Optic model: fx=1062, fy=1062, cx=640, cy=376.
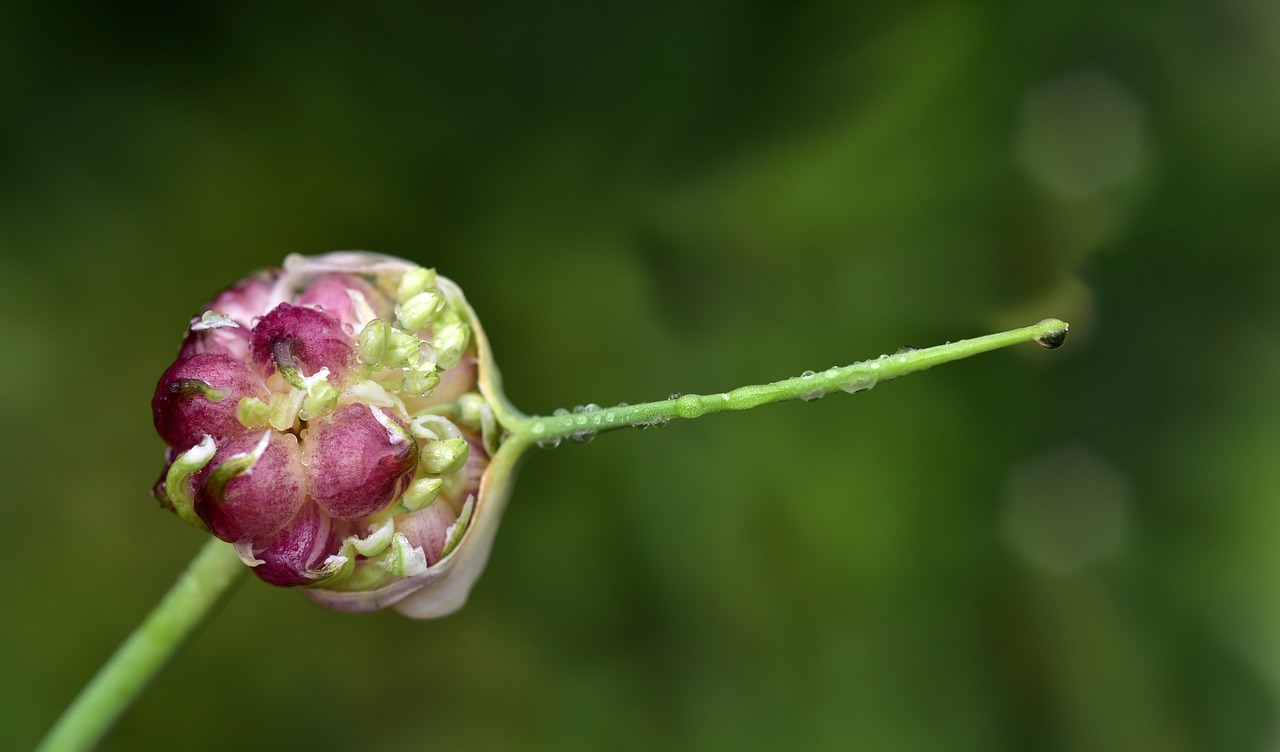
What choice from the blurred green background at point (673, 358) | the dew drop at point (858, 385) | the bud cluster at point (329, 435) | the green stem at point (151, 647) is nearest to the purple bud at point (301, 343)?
the bud cluster at point (329, 435)

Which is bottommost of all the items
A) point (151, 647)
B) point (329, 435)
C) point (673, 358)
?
point (673, 358)

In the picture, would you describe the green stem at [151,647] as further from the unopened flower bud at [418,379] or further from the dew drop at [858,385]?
the dew drop at [858,385]

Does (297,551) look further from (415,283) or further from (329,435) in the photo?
(415,283)

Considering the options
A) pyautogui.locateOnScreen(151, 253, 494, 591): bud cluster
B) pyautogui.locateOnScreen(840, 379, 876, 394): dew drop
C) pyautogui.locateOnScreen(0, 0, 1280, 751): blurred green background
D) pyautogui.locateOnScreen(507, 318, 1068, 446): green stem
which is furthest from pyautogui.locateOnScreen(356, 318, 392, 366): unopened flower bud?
pyautogui.locateOnScreen(0, 0, 1280, 751): blurred green background

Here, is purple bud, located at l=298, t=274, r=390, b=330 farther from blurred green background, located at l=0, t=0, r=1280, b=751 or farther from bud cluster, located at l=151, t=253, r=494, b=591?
blurred green background, located at l=0, t=0, r=1280, b=751

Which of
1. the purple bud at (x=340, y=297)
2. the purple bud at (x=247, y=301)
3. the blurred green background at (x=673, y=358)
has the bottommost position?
the blurred green background at (x=673, y=358)

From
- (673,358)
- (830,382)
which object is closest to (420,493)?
(830,382)
